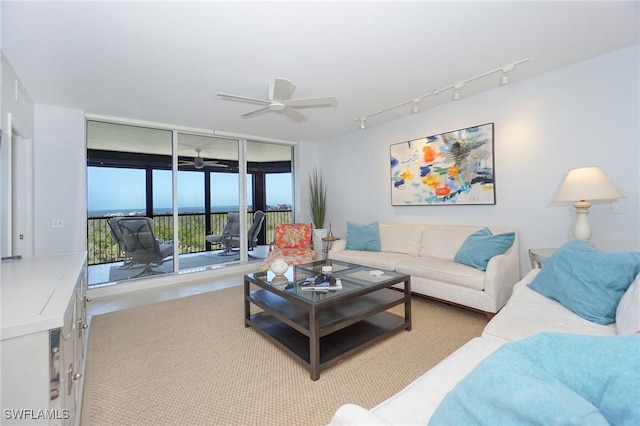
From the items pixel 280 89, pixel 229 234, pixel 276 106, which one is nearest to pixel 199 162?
pixel 229 234

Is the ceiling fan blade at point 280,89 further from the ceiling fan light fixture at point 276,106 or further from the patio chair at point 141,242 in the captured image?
the patio chair at point 141,242

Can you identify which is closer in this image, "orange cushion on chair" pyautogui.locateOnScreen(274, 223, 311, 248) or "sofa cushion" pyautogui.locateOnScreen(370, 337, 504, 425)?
"sofa cushion" pyautogui.locateOnScreen(370, 337, 504, 425)


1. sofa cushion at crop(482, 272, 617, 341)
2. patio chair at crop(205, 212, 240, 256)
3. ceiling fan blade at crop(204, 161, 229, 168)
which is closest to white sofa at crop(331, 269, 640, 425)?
sofa cushion at crop(482, 272, 617, 341)

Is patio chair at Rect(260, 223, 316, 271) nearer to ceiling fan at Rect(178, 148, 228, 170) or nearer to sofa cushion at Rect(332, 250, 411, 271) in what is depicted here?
sofa cushion at Rect(332, 250, 411, 271)

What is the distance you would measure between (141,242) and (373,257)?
3.38 meters

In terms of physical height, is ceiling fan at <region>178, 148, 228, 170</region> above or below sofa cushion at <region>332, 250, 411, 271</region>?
above

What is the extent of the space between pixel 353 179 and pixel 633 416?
4735 mm

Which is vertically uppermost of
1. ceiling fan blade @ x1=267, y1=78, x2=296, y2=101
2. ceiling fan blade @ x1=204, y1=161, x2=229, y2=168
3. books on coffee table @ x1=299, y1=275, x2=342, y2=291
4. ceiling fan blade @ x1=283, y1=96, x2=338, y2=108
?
ceiling fan blade @ x1=267, y1=78, x2=296, y2=101

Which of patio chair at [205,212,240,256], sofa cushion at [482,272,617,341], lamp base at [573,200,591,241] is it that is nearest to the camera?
sofa cushion at [482,272,617,341]

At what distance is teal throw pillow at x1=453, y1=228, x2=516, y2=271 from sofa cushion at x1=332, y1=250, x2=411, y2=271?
77 centimetres

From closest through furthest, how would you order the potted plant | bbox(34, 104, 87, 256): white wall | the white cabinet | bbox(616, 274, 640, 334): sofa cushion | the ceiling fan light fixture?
the white cabinet → bbox(616, 274, 640, 334): sofa cushion → the ceiling fan light fixture → bbox(34, 104, 87, 256): white wall → the potted plant

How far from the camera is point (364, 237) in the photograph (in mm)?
4141

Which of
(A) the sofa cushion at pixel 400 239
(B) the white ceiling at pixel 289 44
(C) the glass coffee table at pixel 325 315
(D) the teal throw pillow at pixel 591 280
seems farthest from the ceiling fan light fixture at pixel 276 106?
(D) the teal throw pillow at pixel 591 280

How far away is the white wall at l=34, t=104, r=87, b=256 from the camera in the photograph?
11.1 ft
